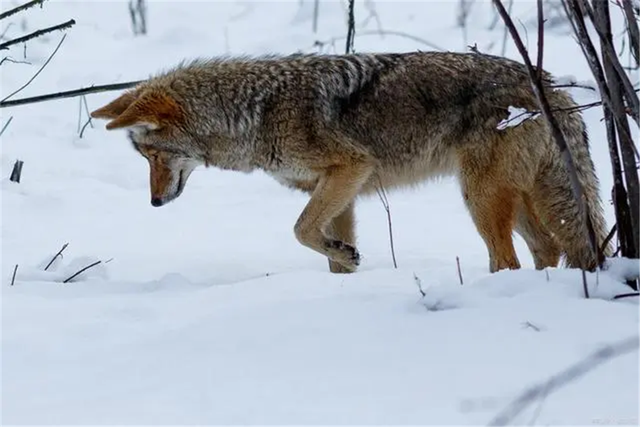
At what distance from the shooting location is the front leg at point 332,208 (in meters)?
5.74

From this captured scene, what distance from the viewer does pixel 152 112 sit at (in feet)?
19.3

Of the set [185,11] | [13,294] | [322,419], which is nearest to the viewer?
[322,419]

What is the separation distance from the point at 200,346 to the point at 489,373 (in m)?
1.01

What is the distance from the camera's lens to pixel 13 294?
447 centimetres

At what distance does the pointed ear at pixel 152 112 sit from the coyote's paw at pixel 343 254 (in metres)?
1.19


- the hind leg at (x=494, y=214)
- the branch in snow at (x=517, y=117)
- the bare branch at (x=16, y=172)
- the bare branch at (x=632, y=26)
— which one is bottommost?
the bare branch at (x=16, y=172)

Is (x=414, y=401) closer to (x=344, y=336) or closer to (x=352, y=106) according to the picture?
(x=344, y=336)

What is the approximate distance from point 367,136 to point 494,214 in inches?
34.2

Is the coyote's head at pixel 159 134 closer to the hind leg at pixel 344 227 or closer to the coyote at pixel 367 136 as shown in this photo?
the coyote at pixel 367 136

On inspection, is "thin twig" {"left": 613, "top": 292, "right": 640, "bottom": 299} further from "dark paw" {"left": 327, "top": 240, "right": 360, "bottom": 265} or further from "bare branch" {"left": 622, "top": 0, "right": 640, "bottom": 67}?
"dark paw" {"left": 327, "top": 240, "right": 360, "bottom": 265}

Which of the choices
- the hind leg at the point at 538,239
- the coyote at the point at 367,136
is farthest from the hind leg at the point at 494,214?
the hind leg at the point at 538,239

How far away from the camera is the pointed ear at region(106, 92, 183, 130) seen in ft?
19.0

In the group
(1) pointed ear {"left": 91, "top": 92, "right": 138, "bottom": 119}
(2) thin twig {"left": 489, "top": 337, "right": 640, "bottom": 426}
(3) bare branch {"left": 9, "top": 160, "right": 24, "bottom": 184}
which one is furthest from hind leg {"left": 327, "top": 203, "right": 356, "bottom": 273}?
(2) thin twig {"left": 489, "top": 337, "right": 640, "bottom": 426}

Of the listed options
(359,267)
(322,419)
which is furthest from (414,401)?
(359,267)
